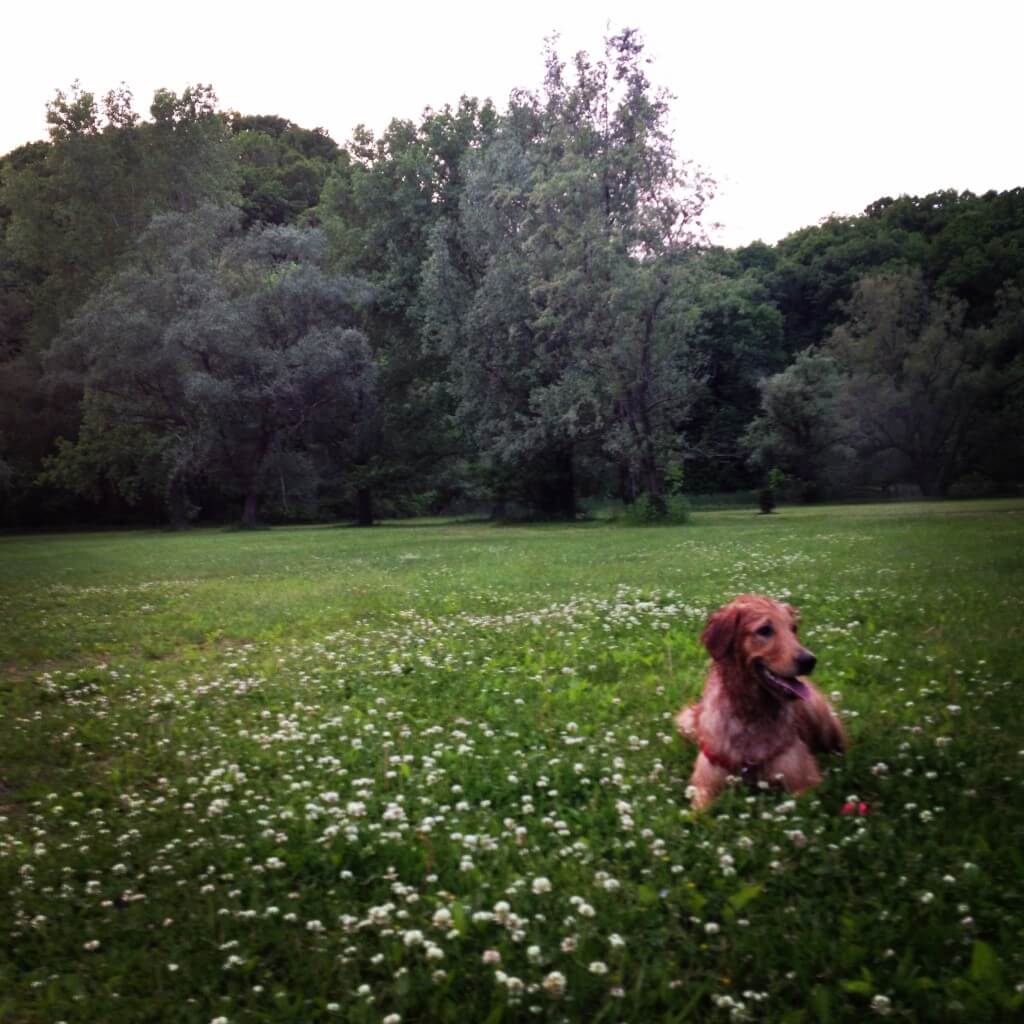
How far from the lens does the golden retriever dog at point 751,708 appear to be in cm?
518

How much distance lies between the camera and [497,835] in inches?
198

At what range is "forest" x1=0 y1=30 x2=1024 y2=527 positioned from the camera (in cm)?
3759

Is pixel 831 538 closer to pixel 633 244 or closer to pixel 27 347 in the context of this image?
pixel 633 244

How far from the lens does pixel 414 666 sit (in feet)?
32.1

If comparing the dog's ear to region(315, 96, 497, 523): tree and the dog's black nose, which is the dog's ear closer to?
the dog's black nose

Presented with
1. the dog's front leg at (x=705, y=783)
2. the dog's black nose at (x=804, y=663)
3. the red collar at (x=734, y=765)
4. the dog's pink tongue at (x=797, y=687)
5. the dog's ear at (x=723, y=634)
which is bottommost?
the dog's front leg at (x=705, y=783)

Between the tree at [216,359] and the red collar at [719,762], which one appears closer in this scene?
the red collar at [719,762]

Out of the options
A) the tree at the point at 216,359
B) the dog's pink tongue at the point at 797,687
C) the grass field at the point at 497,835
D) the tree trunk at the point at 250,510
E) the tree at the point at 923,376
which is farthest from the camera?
the tree trunk at the point at 250,510

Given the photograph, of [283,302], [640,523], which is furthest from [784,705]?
[283,302]

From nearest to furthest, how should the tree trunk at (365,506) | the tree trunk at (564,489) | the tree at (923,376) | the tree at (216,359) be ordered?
the tree at (923,376), the tree at (216,359), the tree trunk at (564,489), the tree trunk at (365,506)

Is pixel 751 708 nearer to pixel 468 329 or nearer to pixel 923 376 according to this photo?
pixel 923 376

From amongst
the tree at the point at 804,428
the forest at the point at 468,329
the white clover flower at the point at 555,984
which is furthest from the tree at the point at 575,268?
the white clover flower at the point at 555,984

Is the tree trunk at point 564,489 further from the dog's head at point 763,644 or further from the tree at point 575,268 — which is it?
the dog's head at point 763,644

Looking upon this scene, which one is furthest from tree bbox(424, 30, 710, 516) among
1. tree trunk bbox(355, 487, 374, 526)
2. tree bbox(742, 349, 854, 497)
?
tree bbox(742, 349, 854, 497)
